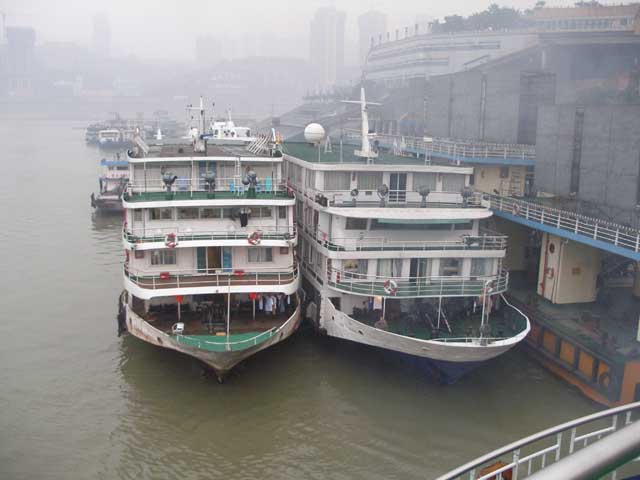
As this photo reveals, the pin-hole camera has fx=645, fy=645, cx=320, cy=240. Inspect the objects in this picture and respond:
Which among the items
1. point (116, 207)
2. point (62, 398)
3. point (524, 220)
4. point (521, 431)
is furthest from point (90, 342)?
point (116, 207)

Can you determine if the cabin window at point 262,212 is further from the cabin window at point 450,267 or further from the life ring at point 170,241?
the cabin window at point 450,267

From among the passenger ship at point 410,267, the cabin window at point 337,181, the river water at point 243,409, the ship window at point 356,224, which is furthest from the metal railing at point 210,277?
the cabin window at point 337,181

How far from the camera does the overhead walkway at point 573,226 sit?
18.9m

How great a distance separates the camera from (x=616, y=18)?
48781 millimetres

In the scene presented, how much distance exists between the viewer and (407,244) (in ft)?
68.4

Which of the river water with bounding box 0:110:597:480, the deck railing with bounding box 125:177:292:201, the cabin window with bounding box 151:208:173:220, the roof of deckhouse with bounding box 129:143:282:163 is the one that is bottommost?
the river water with bounding box 0:110:597:480

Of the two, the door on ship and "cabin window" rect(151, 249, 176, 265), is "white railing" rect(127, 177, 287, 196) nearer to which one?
"cabin window" rect(151, 249, 176, 265)

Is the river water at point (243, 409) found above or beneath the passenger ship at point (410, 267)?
beneath

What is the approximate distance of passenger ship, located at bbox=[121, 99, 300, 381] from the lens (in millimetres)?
19609

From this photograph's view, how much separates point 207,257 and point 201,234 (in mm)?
1018

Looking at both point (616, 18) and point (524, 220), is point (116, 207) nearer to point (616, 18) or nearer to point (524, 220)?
point (524, 220)

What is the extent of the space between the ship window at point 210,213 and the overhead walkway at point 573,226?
1113 cm

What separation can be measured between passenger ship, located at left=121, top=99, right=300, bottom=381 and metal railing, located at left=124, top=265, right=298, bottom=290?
0.10ft

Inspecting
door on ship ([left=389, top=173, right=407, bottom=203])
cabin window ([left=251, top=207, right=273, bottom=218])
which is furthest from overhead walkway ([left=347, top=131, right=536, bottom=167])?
cabin window ([left=251, top=207, right=273, bottom=218])
